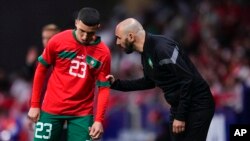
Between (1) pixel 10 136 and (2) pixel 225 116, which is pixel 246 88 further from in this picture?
(1) pixel 10 136

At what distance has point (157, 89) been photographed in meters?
17.5

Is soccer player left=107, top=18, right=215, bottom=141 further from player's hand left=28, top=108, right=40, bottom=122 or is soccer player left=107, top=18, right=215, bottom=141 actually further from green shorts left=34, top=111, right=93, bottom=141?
player's hand left=28, top=108, right=40, bottom=122

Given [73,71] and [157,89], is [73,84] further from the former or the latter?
[157,89]

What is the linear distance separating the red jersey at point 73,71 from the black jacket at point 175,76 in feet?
1.65

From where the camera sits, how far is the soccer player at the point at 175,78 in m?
10.0

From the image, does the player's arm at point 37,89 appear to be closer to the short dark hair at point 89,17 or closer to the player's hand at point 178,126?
the short dark hair at point 89,17

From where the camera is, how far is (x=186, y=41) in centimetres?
2052

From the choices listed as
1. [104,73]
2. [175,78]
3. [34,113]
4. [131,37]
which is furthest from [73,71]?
[175,78]

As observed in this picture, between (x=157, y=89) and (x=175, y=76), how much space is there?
7.45 metres

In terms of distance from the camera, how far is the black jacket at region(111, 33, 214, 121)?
9992mm

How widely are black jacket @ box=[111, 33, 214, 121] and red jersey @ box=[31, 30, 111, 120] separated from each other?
19.9 inches

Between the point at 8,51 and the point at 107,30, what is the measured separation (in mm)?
2595

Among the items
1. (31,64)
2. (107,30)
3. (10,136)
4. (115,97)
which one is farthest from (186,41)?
(31,64)

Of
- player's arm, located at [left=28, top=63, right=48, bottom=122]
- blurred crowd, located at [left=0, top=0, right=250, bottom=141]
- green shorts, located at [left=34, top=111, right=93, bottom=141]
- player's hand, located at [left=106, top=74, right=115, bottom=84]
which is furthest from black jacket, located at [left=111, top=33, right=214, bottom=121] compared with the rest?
blurred crowd, located at [left=0, top=0, right=250, bottom=141]
